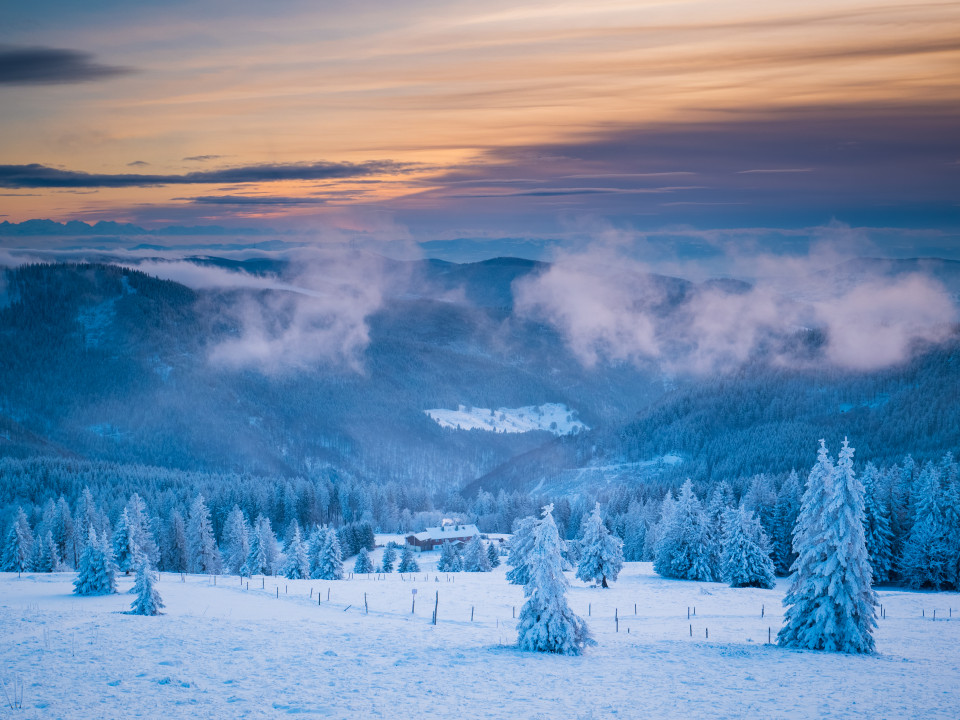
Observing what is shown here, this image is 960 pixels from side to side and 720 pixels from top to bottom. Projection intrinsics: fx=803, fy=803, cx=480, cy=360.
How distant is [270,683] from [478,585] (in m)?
46.3

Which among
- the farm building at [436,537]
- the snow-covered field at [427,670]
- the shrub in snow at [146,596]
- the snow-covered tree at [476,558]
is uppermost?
the farm building at [436,537]

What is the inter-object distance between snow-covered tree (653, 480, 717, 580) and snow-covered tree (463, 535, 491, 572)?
26.4 meters

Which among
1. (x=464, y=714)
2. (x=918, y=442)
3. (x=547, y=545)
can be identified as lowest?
(x=464, y=714)

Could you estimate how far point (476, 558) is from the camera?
338ft

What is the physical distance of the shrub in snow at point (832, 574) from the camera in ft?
130

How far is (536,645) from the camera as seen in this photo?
37.0 meters

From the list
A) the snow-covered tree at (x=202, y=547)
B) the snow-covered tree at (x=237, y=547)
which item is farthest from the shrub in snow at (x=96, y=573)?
the snow-covered tree at (x=237, y=547)

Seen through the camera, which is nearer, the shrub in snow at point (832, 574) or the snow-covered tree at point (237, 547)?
the shrub in snow at point (832, 574)

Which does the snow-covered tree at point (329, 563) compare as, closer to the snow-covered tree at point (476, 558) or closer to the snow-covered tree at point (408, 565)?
the snow-covered tree at point (408, 565)

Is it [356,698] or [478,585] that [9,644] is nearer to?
[356,698]

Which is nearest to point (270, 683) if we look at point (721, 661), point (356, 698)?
point (356, 698)

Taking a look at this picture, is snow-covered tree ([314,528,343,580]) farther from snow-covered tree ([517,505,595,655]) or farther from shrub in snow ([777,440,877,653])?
shrub in snow ([777,440,877,653])

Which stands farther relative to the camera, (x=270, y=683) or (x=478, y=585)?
(x=478, y=585)

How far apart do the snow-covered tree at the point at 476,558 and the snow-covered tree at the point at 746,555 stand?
34.6m
